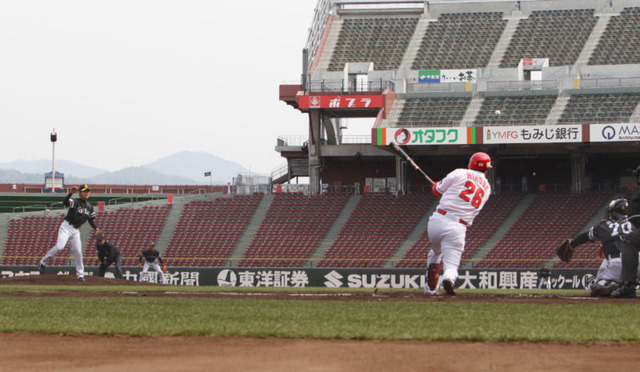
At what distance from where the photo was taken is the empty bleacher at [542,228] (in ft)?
117

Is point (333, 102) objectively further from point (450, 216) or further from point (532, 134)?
point (450, 216)

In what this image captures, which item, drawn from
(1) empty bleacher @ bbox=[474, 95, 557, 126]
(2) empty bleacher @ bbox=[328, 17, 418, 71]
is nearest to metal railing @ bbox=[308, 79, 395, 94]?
(2) empty bleacher @ bbox=[328, 17, 418, 71]

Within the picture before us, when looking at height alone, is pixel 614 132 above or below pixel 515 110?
below

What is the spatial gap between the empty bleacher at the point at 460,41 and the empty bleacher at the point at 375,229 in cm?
812

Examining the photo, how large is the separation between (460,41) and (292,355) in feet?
146

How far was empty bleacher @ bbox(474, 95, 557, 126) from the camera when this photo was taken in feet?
140

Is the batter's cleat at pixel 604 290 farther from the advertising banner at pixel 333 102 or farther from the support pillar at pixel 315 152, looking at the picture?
the support pillar at pixel 315 152

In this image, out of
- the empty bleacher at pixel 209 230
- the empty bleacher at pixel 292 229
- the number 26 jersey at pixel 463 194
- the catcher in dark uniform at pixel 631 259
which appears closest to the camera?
the number 26 jersey at pixel 463 194

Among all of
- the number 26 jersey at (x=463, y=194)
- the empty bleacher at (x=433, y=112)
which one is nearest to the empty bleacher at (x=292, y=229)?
the empty bleacher at (x=433, y=112)

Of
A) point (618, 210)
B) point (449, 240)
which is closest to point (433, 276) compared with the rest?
point (449, 240)

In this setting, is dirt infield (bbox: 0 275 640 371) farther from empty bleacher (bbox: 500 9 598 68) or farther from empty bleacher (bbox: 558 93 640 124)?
empty bleacher (bbox: 500 9 598 68)

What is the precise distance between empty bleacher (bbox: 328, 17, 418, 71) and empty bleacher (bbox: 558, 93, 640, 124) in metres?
10.1

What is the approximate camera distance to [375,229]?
4106 centimetres

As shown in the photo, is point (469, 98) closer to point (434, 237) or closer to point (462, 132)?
point (462, 132)
